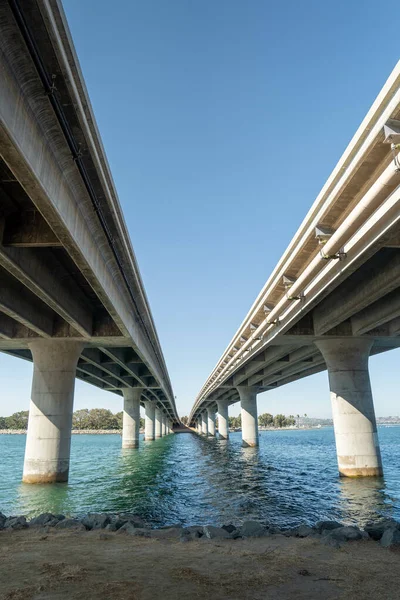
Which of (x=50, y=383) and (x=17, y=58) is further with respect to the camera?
(x=50, y=383)

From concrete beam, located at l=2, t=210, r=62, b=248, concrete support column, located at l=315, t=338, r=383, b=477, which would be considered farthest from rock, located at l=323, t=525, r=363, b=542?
concrete support column, located at l=315, t=338, r=383, b=477

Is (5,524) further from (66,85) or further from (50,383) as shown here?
(50,383)

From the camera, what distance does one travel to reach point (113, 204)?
13008 millimetres

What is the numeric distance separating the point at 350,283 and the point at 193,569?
587 inches

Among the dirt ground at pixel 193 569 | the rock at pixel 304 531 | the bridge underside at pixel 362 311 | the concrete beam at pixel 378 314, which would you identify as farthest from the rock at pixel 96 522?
the concrete beam at pixel 378 314

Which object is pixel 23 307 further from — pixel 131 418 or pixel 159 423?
pixel 159 423

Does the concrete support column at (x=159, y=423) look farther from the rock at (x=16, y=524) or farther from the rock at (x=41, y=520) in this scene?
the rock at (x=16, y=524)

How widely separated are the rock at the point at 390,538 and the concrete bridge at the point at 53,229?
10568 mm

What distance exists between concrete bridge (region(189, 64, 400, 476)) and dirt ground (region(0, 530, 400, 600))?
26.4ft

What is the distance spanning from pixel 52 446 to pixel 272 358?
18779 mm

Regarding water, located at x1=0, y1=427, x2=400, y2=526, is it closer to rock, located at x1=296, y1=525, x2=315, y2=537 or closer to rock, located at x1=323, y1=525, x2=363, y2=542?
rock, located at x1=296, y1=525, x2=315, y2=537

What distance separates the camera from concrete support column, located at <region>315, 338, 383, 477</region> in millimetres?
21203

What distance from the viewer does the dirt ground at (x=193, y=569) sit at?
543 centimetres

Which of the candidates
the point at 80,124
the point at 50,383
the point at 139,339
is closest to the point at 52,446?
the point at 50,383
